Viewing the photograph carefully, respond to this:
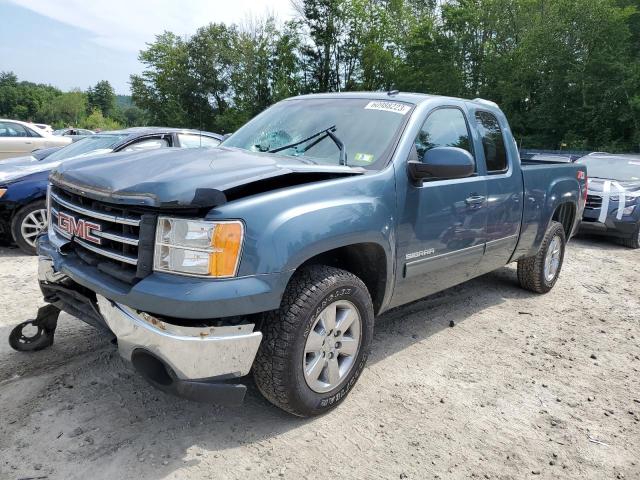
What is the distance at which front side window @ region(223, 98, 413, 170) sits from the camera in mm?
3248

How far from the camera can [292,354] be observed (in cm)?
249

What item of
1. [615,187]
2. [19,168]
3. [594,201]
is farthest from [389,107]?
[615,187]

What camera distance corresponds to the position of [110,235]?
249cm

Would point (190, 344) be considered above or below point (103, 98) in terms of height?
below

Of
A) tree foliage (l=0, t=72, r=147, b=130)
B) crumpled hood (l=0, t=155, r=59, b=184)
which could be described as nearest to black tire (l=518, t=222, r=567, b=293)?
crumpled hood (l=0, t=155, r=59, b=184)

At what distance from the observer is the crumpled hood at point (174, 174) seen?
7.46ft

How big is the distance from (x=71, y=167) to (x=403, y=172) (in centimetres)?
203

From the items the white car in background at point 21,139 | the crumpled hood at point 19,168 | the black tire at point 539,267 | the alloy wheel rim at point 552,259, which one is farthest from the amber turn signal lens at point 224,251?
the white car in background at point 21,139

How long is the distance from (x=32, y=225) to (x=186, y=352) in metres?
4.71

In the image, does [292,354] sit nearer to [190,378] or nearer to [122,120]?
[190,378]

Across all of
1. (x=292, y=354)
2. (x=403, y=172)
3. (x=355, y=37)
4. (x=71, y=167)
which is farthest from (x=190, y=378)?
(x=355, y=37)

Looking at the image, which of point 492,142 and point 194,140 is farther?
point 194,140

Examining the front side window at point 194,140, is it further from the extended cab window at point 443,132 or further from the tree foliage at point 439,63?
the tree foliage at point 439,63

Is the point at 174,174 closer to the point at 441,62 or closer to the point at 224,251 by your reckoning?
the point at 224,251
